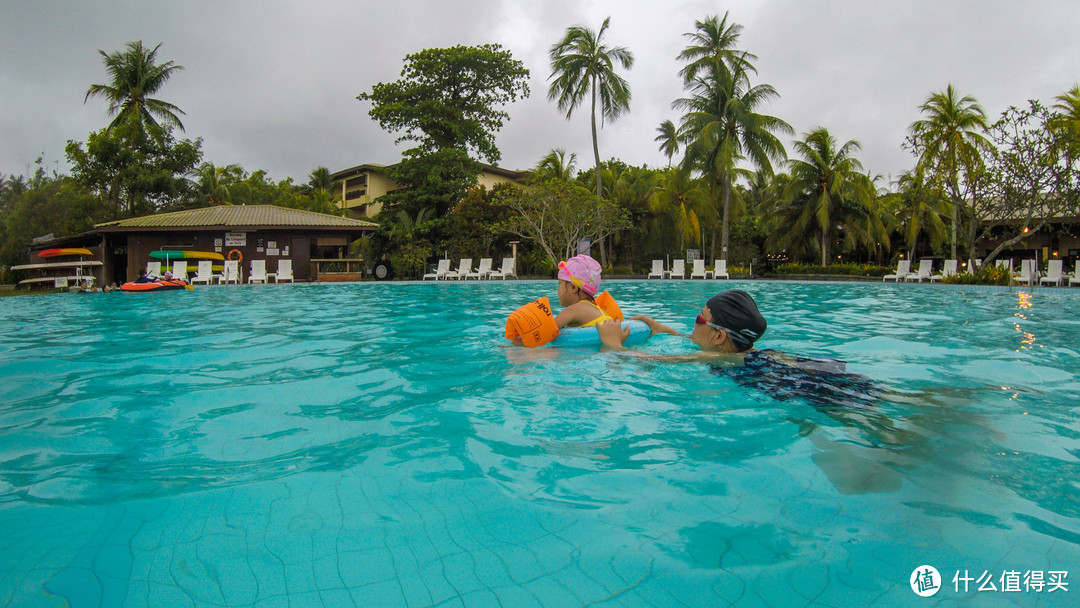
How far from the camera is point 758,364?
12.3 feet

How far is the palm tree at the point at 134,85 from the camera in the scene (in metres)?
27.8

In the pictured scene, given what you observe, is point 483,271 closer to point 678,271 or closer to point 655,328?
point 678,271

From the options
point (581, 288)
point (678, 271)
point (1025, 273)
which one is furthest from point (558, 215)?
point (581, 288)

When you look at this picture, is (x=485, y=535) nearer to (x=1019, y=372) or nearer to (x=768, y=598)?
(x=768, y=598)

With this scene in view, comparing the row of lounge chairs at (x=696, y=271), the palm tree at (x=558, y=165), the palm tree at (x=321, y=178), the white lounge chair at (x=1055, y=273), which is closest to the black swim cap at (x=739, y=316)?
the white lounge chair at (x=1055, y=273)

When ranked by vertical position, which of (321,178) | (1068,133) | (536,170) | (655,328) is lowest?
(655,328)

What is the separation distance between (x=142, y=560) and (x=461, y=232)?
85.5ft

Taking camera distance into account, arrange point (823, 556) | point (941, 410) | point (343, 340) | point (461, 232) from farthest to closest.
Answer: point (461, 232), point (343, 340), point (941, 410), point (823, 556)

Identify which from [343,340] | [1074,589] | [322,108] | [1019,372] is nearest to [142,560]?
[1074,589]

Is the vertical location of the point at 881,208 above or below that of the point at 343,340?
above

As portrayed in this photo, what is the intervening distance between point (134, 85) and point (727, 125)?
1211 inches

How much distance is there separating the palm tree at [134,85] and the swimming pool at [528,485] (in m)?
30.5

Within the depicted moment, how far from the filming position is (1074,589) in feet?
4.84

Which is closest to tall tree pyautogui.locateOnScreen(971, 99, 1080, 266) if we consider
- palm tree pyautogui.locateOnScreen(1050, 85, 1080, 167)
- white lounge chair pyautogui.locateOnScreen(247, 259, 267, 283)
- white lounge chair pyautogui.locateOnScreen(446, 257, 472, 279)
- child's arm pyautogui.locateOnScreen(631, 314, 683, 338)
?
palm tree pyautogui.locateOnScreen(1050, 85, 1080, 167)
